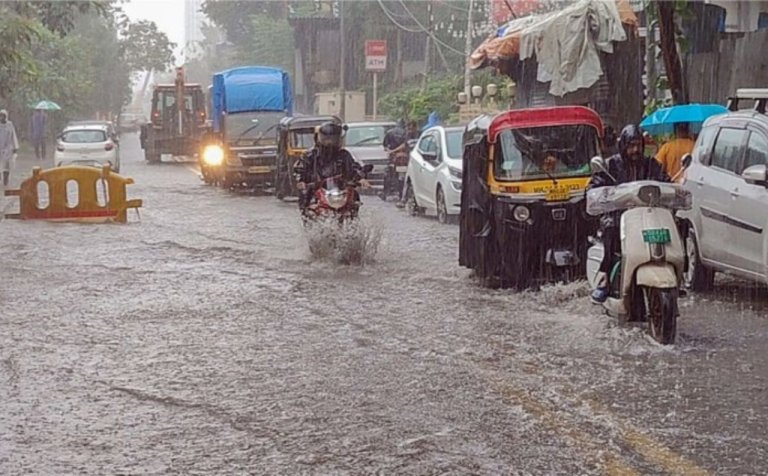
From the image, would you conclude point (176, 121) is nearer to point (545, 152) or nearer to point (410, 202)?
point (410, 202)

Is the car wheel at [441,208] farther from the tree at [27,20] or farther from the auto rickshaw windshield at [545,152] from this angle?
the tree at [27,20]

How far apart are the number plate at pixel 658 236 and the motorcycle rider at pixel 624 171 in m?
0.81

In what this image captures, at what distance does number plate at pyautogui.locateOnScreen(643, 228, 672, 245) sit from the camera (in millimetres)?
9523

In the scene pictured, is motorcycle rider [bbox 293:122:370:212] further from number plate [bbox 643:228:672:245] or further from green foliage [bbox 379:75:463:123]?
green foliage [bbox 379:75:463:123]

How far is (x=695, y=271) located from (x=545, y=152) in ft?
→ 6.00

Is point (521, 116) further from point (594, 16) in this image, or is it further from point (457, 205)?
point (594, 16)

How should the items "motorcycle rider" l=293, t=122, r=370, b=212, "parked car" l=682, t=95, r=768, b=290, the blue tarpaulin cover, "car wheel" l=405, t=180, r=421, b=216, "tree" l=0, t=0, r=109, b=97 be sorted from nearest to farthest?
"parked car" l=682, t=95, r=768, b=290 < "motorcycle rider" l=293, t=122, r=370, b=212 < "car wheel" l=405, t=180, r=421, b=216 < "tree" l=0, t=0, r=109, b=97 < the blue tarpaulin cover

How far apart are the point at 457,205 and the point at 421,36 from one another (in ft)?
131

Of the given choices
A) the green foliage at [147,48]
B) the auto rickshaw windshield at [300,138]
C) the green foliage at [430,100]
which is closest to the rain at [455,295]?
the auto rickshaw windshield at [300,138]

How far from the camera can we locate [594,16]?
70.9ft

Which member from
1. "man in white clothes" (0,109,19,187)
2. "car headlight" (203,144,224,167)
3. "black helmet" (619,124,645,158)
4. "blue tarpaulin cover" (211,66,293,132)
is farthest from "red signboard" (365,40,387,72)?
"black helmet" (619,124,645,158)

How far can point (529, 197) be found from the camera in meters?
12.5

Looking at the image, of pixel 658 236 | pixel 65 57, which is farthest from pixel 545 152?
pixel 65 57

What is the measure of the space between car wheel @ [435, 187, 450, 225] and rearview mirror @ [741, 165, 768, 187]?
9849mm
